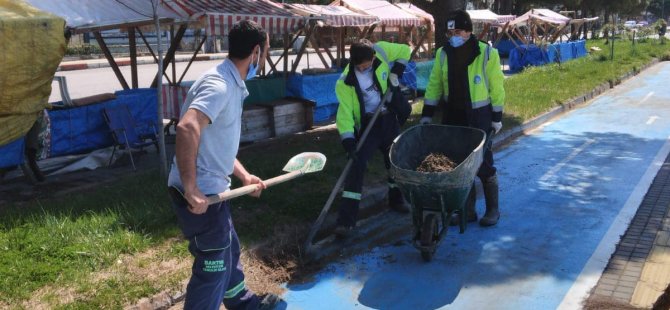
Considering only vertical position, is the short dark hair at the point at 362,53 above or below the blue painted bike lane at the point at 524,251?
above

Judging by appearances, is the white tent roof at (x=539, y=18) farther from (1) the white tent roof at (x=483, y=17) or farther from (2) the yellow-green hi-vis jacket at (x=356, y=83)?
(2) the yellow-green hi-vis jacket at (x=356, y=83)

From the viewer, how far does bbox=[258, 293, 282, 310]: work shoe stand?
406 cm

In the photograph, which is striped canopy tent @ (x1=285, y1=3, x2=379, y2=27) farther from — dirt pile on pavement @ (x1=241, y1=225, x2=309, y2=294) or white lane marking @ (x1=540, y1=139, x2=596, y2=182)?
dirt pile on pavement @ (x1=241, y1=225, x2=309, y2=294)

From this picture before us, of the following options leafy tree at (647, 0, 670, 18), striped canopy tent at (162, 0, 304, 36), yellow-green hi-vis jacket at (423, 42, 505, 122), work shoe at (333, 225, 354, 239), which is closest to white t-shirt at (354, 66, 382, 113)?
yellow-green hi-vis jacket at (423, 42, 505, 122)

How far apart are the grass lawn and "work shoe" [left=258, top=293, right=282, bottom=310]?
0.69 metres

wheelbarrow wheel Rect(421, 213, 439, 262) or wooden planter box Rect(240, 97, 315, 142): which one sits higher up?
wooden planter box Rect(240, 97, 315, 142)

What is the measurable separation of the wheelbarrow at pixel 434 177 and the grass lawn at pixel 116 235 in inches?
49.4

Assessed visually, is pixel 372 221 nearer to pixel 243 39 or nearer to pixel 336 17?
pixel 243 39

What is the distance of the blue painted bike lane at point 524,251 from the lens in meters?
4.38

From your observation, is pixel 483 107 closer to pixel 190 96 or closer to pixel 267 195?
pixel 267 195

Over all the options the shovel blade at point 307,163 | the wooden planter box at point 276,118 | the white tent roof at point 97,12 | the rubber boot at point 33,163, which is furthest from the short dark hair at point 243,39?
the wooden planter box at point 276,118

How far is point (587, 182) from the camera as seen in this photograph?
7.26 meters

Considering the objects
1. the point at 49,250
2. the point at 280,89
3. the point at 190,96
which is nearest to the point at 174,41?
the point at 280,89

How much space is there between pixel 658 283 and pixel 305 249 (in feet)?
8.87
